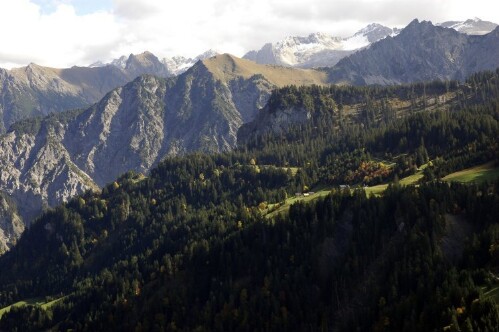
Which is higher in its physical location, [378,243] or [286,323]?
[378,243]

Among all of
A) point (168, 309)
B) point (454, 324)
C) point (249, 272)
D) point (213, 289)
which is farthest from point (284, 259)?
point (454, 324)

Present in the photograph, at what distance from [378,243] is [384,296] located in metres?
27.4

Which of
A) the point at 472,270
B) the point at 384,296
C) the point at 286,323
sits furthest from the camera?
the point at 286,323

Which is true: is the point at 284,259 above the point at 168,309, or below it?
above

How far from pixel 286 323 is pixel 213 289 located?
37778 mm

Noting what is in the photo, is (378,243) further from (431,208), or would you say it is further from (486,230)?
(486,230)

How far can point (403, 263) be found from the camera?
14500 cm

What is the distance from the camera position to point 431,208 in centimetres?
15888

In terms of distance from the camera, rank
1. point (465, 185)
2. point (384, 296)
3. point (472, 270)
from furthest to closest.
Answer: point (465, 185)
point (384, 296)
point (472, 270)

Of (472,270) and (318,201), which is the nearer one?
(472,270)

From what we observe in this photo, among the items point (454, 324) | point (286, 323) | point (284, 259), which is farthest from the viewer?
point (284, 259)

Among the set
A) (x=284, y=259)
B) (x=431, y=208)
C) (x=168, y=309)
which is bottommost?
(x=168, y=309)

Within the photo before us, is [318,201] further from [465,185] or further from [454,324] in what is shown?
[454,324]

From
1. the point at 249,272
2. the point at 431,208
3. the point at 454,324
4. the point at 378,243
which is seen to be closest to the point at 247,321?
the point at 249,272
